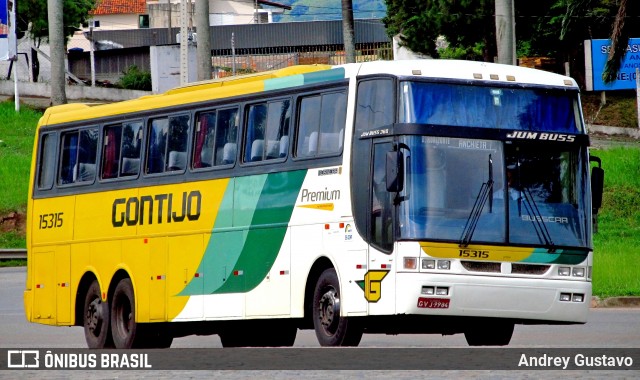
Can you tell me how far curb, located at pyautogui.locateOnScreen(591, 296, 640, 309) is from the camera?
25031 millimetres

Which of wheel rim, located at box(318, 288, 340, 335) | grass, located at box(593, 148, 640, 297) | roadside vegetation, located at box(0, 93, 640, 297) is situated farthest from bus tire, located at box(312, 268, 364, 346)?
roadside vegetation, located at box(0, 93, 640, 297)

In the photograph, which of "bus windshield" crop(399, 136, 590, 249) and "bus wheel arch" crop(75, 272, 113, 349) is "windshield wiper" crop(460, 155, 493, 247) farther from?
"bus wheel arch" crop(75, 272, 113, 349)

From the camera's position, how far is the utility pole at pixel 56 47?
4759 centimetres

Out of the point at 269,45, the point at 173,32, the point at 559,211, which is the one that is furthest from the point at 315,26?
the point at 559,211

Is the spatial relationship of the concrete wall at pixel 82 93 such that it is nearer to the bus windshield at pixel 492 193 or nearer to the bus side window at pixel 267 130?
the bus side window at pixel 267 130

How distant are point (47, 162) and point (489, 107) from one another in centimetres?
876

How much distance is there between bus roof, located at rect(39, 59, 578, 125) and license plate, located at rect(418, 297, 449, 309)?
2.54 meters

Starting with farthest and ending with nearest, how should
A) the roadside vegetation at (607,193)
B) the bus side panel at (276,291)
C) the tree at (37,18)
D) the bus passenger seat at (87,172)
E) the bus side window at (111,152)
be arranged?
the tree at (37,18) < the roadside vegetation at (607,193) < the bus passenger seat at (87,172) < the bus side window at (111,152) < the bus side panel at (276,291)

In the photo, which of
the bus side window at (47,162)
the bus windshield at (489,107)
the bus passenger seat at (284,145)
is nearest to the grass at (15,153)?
the bus side window at (47,162)

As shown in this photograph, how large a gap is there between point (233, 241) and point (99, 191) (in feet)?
11.6

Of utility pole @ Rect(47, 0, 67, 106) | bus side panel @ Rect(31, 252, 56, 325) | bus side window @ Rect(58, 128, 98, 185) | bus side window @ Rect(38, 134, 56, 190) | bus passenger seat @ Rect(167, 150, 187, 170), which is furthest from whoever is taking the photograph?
utility pole @ Rect(47, 0, 67, 106)

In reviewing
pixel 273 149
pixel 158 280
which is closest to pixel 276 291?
pixel 273 149

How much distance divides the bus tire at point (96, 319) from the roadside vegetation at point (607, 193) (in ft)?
29.5

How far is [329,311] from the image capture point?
16.9m
